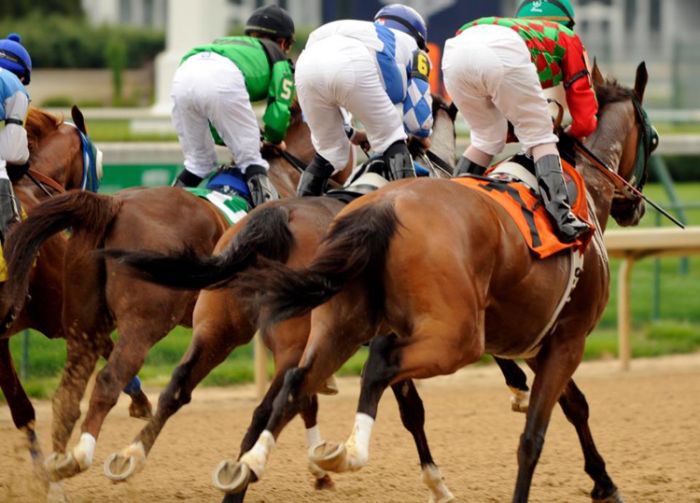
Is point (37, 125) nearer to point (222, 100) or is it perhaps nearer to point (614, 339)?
point (222, 100)

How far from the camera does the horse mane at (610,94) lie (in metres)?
6.61

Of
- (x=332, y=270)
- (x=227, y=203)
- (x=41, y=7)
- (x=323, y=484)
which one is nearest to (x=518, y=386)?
(x=323, y=484)

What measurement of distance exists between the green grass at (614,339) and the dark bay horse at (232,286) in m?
3.98

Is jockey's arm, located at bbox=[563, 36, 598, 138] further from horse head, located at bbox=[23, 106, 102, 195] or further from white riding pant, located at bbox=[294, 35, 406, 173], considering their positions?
horse head, located at bbox=[23, 106, 102, 195]

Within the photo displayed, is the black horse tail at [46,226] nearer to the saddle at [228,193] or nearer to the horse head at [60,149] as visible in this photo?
the saddle at [228,193]

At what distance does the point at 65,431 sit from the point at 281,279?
1915 mm

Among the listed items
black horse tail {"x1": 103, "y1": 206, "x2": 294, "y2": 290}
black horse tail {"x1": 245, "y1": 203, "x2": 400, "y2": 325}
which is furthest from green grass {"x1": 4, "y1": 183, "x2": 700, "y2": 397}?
black horse tail {"x1": 245, "y1": 203, "x2": 400, "y2": 325}

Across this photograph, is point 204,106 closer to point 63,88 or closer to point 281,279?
point 281,279

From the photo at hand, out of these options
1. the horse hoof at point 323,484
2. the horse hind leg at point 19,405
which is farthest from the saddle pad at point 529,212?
the horse hind leg at point 19,405

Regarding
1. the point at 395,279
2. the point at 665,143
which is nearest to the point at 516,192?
the point at 395,279

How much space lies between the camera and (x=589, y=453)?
633cm

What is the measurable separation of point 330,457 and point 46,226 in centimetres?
217

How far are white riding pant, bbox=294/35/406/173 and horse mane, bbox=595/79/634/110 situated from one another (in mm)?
1025

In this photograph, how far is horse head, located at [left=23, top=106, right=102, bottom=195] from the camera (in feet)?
24.0
